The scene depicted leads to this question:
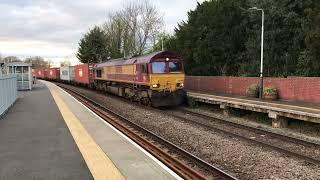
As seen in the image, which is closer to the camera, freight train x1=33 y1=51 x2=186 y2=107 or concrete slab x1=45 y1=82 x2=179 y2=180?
concrete slab x1=45 y1=82 x2=179 y2=180

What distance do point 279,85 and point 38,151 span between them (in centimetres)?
1767

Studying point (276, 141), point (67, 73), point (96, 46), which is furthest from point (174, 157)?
point (96, 46)

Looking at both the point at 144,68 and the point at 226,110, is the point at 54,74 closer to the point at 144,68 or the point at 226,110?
the point at 144,68

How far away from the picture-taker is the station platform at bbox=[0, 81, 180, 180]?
8.67m

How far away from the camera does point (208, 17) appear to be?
1874 inches

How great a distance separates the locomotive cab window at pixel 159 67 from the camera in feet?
81.9

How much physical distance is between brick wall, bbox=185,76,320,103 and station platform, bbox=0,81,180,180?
11.3 meters

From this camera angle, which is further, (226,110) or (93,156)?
(226,110)

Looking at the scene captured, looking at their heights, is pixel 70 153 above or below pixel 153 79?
below

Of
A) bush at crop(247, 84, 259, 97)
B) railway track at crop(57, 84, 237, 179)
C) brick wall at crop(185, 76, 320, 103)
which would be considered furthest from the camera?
bush at crop(247, 84, 259, 97)

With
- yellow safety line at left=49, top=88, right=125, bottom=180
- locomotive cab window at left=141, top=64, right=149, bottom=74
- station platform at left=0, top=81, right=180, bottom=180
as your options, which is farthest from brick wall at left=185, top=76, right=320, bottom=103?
yellow safety line at left=49, top=88, right=125, bottom=180

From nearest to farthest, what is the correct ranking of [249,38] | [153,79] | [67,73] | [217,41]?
[153,79] < [249,38] < [217,41] < [67,73]

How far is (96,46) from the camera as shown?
3206 inches

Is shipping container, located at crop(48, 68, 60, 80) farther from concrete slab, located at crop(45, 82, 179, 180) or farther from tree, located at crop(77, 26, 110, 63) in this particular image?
concrete slab, located at crop(45, 82, 179, 180)
